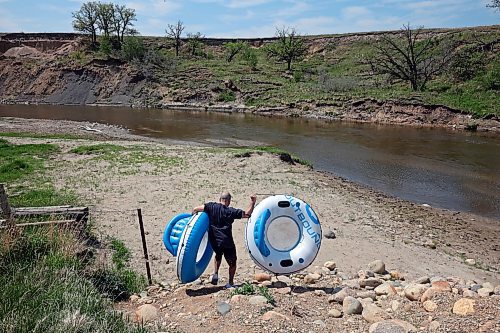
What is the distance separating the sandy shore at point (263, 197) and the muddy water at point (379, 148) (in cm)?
211

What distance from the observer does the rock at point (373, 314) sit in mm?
6054

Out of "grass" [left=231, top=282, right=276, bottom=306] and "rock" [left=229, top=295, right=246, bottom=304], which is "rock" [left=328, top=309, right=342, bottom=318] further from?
"rock" [left=229, top=295, right=246, bottom=304]

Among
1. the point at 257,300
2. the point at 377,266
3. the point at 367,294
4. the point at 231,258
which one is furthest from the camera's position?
the point at 377,266

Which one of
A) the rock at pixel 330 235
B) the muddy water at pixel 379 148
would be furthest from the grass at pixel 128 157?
the rock at pixel 330 235

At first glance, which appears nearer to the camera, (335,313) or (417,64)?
(335,313)

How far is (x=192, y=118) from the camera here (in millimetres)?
43281

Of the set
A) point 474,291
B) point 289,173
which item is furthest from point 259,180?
point 474,291

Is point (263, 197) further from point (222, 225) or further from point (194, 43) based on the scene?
point (194, 43)

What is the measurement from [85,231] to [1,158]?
11160mm

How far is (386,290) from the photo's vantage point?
24.3 feet

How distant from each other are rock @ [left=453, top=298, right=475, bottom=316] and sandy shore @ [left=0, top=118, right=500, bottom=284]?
299cm

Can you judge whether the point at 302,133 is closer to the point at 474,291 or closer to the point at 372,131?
the point at 372,131

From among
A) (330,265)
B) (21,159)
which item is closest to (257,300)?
(330,265)

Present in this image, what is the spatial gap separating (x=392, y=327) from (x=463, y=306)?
1.23m
